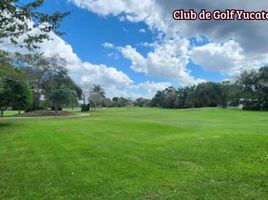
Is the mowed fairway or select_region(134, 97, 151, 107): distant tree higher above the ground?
select_region(134, 97, 151, 107): distant tree

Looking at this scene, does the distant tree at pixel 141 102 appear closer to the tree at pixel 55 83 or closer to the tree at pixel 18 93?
the tree at pixel 55 83

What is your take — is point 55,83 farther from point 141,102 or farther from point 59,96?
point 141,102

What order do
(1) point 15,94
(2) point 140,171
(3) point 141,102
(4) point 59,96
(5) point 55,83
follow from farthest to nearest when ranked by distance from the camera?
(3) point 141,102 < (5) point 55,83 < (4) point 59,96 < (1) point 15,94 < (2) point 140,171

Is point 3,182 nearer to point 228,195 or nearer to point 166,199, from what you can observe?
point 166,199

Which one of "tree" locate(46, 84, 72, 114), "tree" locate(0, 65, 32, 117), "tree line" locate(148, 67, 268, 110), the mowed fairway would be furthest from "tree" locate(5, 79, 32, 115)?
"tree line" locate(148, 67, 268, 110)

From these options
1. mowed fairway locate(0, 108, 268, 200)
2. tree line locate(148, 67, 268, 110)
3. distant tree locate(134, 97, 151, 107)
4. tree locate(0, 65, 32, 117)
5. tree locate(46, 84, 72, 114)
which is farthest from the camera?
distant tree locate(134, 97, 151, 107)

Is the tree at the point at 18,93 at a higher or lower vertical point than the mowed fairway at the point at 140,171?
higher

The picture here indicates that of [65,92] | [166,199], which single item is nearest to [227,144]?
[166,199]

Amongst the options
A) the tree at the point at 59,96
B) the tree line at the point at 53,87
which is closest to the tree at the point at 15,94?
the tree line at the point at 53,87

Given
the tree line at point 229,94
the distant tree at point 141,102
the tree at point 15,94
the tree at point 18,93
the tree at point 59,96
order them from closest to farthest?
the tree at point 15,94, the tree at point 18,93, the tree at point 59,96, the tree line at point 229,94, the distant tree at point 141,102

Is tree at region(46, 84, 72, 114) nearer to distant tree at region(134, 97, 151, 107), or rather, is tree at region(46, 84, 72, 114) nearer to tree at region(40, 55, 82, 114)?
tree at region(40, 55, 82, 114)

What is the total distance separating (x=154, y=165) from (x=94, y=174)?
73.3 inches

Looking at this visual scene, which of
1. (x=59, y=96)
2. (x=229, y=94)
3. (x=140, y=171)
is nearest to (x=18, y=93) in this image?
(x=59, y=96)

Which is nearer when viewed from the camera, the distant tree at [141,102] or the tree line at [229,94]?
the tree line at [229,94]
